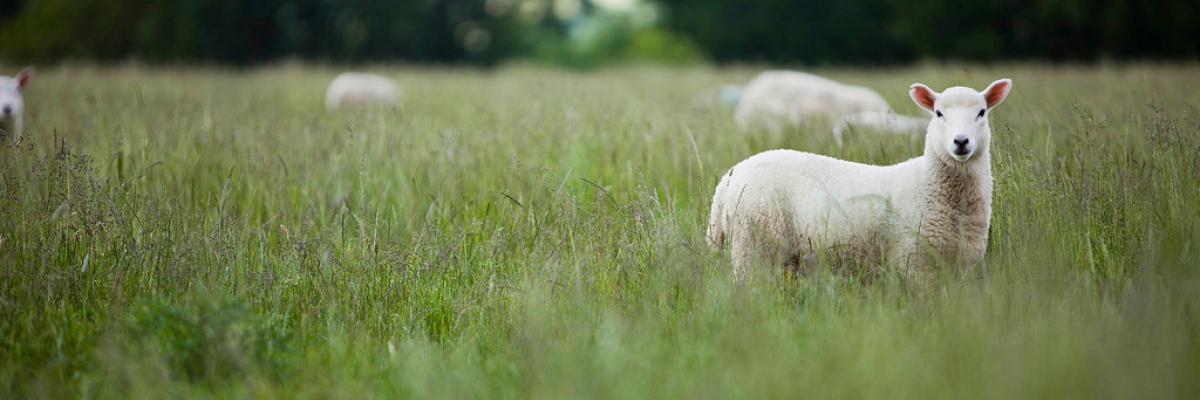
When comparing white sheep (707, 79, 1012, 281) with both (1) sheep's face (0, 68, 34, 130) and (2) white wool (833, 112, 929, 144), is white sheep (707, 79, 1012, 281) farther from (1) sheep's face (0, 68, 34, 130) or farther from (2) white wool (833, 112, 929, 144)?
(1) sheep's face (0, 68, 34, 130)

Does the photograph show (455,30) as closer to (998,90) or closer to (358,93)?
(358,93)

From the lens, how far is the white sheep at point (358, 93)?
9.55 metres

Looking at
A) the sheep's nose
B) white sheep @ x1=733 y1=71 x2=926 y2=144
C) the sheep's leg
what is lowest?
the sheep's leg

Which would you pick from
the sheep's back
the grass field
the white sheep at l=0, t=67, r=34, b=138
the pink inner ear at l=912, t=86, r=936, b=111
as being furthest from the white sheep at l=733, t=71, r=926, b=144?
the white sheep at l=0, t=67, r=34, b=138

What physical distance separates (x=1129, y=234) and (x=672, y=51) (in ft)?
107

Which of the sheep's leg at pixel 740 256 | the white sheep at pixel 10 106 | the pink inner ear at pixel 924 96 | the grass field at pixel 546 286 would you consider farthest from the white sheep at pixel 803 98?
the white sheep at pixel 10 106

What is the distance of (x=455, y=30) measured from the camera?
27156 millimetres

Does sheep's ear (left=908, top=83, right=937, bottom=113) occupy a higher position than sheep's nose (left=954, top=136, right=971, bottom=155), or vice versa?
sheep's ear (left=908, top=83, right=937, bottom=113)

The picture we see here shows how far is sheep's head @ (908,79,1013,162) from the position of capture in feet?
10.6

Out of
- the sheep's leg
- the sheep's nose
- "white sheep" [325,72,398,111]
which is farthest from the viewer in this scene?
"white sheep" [325,72,398,111]

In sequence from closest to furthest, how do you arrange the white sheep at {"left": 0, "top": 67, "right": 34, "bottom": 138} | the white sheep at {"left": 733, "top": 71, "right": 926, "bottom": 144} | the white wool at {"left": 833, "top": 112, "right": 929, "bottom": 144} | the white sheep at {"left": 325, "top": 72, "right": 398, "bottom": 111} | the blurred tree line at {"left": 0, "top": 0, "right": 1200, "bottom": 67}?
the white wool at {"left": 833, "top": 112, "right": 929, "bottom": 144}, the white sheep at {"left": 0, "top": 67, "right": 34, "bottom": 138}, the white sheep at {"left": 733, "top": 71, "right": 926, "bottom": 144}, the white sheep at {"left": 325, "top": 72, "right": 398, "bottom": 111}, the blurred tree line at {"left": 0, "top": 0, "right": 1200, "bottom": 67}

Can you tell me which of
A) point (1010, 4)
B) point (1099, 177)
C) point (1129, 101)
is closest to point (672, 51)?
point (1010, 4)

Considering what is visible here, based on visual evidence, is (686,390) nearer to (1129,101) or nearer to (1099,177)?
(1099,177)

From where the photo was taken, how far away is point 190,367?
9.08 feet
